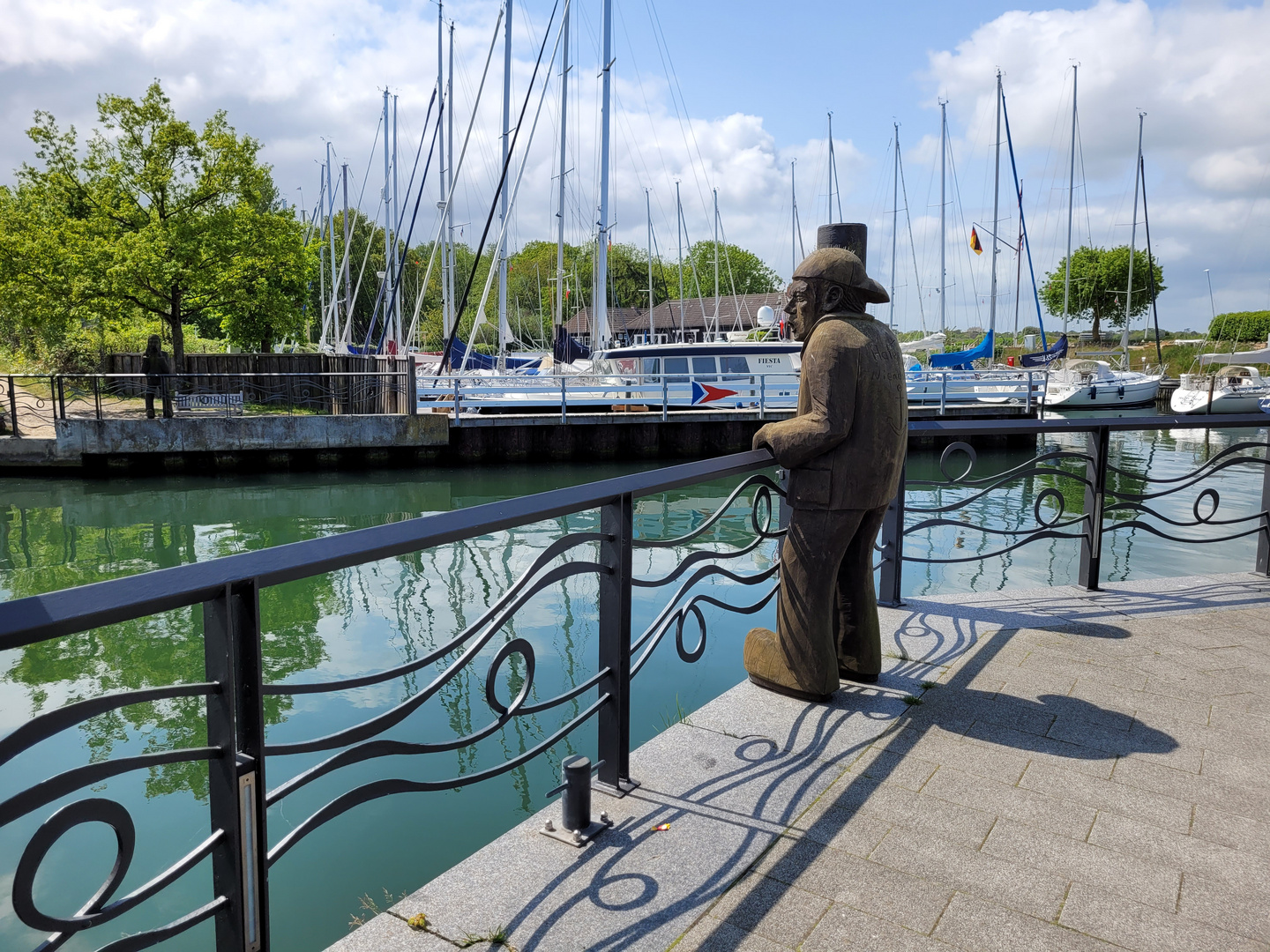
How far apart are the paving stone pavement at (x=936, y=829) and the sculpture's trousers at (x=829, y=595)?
0.17 m

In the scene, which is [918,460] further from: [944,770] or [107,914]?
[107,914]

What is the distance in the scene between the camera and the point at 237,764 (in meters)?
1.59

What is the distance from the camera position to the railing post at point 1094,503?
4.89 metres

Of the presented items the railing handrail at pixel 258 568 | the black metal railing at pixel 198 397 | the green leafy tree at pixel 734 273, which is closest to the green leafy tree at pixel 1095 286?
the green leafy tree at pixel 734 273

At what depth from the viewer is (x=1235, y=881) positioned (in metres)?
2.34

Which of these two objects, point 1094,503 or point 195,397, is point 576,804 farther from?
point 195,397

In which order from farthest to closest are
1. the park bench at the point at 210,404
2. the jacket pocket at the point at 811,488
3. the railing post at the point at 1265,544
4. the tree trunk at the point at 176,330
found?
→ the tree trunk at the point at 176,330, the park bench at the point at 210,404, the railing post at the point at 1265,544, the jacket pocket at the point at 811,488

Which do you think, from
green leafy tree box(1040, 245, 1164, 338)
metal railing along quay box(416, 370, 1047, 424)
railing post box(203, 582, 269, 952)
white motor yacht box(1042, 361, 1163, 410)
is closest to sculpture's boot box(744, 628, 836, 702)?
railing post box(203, 582, 269, 952)

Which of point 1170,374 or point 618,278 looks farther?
point 618,278

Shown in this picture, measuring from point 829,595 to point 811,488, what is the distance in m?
0.44

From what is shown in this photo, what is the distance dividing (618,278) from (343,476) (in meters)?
55.6

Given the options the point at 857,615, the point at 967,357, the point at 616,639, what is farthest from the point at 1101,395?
the point at 616,639

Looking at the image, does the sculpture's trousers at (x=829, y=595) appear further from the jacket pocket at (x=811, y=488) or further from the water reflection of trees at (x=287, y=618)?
the water reflection of trees at (x=287, y=618)

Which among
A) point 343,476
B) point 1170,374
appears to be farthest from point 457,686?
point 1170,374
